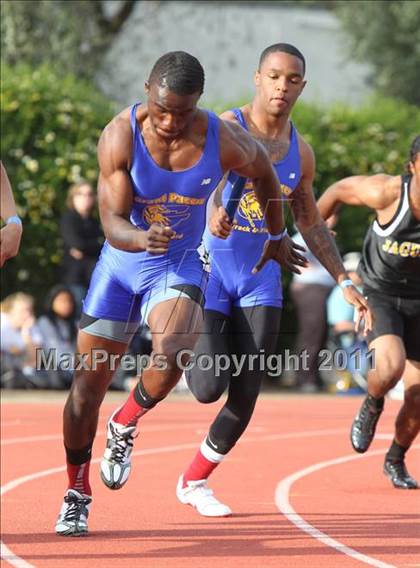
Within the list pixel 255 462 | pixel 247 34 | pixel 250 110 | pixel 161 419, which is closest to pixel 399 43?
pixel 247 34

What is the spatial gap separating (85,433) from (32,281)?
1062 centimetres

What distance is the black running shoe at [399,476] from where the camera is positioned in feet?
30.3

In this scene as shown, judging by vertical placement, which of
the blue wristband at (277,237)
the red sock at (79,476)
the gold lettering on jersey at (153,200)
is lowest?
the red sock at (79,476)

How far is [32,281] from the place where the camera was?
17.4 metres

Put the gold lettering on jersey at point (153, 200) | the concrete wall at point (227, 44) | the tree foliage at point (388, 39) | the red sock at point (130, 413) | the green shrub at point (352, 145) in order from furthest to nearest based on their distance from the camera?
the tree foliage at point (388, 39) → the concrete wall at point (227, 44) → the green shrub at point (352, 145) → the red sock at point (130, 413) → the gold lettering on jersey at point (153, 200)

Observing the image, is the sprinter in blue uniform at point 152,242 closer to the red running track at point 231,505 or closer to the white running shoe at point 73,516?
the white running shoe at point 73,516

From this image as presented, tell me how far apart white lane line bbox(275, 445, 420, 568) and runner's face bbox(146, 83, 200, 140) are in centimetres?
221

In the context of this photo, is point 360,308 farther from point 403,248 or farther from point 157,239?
point 157,239

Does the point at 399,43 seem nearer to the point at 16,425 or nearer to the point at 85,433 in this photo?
the point at 16,425

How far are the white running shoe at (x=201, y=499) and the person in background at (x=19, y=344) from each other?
25.5 feet

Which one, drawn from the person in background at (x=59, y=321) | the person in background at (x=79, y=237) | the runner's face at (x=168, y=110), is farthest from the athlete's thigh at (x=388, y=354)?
the person in background at (x=59, y=321)

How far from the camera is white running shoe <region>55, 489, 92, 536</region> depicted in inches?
277

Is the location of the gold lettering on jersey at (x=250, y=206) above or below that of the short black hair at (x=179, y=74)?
below

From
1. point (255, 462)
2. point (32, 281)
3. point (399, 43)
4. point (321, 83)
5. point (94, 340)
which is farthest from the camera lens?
point (321, 83)
